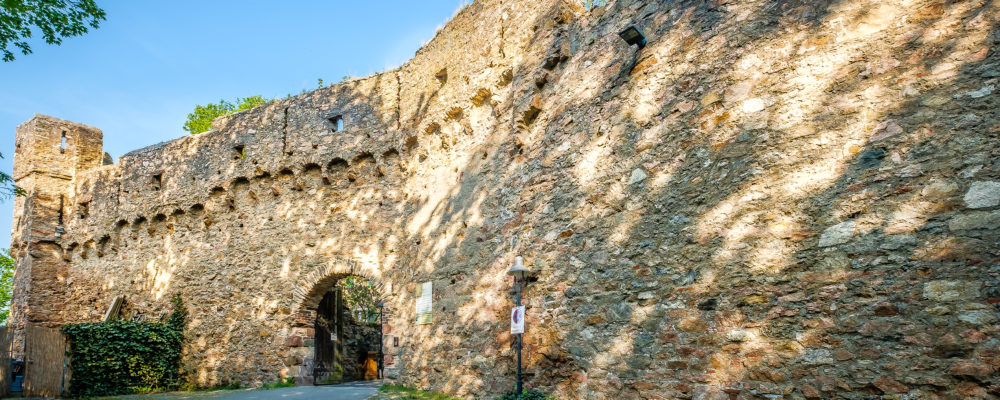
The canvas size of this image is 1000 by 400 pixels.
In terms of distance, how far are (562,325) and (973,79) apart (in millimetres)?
3919

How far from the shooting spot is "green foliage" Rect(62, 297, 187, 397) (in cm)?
1141

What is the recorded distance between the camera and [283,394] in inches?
387

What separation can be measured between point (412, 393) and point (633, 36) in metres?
5.59

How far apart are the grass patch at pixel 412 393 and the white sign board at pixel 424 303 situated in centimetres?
97

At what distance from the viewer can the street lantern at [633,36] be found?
6.12 metres

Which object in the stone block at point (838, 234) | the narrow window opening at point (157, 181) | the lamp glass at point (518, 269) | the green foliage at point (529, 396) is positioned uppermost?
the narrow window opening at point (157, 181)

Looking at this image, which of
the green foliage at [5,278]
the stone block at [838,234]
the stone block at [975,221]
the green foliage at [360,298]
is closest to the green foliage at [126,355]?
the stone block at [838,234]

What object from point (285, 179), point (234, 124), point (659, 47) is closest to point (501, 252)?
point (659, 47)

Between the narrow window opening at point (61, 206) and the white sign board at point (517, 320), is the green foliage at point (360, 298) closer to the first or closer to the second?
the narrow window opening at point (61, 206)

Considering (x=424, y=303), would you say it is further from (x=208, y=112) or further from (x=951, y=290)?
(x=208, y=112)

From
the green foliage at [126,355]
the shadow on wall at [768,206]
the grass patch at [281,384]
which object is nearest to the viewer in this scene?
the shadow on wall at [768,206]

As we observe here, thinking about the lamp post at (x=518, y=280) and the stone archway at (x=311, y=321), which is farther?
the stone archway at (x=311, y=321)

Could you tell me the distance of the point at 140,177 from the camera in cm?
1479

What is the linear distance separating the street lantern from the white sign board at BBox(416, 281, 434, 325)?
474cm
